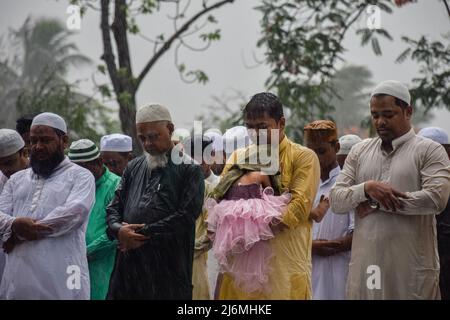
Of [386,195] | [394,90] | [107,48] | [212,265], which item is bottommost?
[212,265]

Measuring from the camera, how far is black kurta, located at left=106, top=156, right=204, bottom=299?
764 centimetres

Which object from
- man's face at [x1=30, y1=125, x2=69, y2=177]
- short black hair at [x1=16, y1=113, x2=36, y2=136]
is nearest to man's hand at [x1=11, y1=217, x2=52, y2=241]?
man's face at [x1=30, y1=125, x2=69, y2=177]

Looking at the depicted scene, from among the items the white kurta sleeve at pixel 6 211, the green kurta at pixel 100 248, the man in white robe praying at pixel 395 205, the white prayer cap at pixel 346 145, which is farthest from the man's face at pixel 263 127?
the white prayer cap at pixel 346 145

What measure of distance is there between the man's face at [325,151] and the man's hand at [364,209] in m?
1.56

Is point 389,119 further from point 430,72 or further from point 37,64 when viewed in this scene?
point 37,64

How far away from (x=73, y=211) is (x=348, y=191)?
210 centimetres

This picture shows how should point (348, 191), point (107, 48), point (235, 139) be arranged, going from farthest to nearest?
point (107, 48) < point (235, 139) < point (348, 191)

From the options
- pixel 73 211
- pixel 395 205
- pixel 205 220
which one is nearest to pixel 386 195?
pixel 395 205

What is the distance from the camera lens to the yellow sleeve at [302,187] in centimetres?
735

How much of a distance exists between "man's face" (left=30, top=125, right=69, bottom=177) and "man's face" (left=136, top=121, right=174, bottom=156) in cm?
75

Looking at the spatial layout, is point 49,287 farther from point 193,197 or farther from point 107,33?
point 107,33

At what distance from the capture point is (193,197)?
7680 millimetres

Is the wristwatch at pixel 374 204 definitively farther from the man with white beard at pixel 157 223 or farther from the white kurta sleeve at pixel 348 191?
the man with white beard at pixel 157 223

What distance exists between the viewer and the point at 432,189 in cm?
716
